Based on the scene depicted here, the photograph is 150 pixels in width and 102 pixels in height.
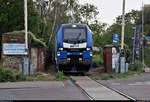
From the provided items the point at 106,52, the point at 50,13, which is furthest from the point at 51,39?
the point at 106,52

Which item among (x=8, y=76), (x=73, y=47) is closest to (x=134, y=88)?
(x=8, y=76)

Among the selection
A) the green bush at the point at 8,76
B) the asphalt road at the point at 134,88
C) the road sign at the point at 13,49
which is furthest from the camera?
the road sign at the point at 13,49

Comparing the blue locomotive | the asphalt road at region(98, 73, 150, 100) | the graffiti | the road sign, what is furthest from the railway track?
the graffiti

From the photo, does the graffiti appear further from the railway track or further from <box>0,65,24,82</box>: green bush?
the railway track

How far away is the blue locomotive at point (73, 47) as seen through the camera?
65.4ft

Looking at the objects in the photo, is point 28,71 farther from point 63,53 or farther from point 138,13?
point 138,13

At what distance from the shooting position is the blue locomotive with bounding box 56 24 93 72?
19.9 metres

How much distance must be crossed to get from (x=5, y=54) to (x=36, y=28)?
16.1 meters

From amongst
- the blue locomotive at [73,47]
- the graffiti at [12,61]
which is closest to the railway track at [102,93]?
the blue locomotive at [73,47]

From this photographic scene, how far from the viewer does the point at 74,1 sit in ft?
132

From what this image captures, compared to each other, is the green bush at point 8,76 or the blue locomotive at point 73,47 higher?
the blue locomotive at point 73,47

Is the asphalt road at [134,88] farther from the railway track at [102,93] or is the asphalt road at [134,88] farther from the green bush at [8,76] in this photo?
the green bush at [8,76]

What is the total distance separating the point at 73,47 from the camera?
20109 mm

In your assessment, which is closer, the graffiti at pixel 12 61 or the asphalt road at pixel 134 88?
the asphalt road at pixel 134 88
